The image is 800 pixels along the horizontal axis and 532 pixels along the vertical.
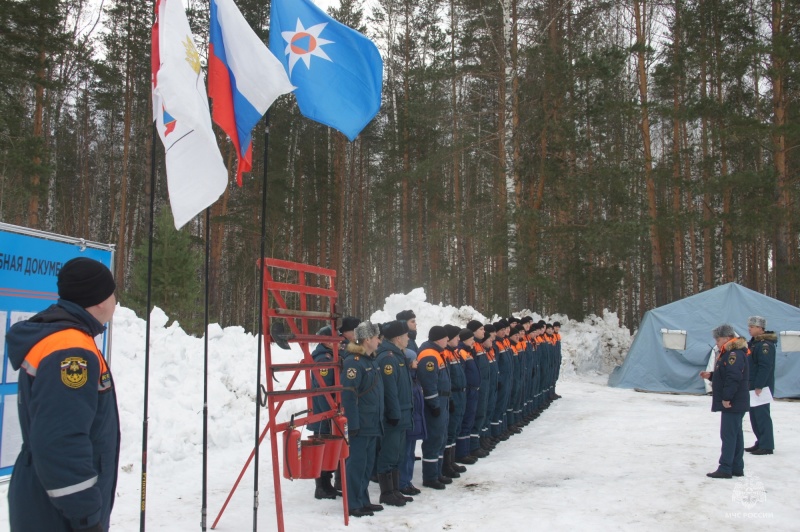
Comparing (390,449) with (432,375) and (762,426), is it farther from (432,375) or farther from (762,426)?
(762,426)

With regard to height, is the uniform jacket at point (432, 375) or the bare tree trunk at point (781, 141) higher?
the bare tree trunk at point (781, 141)

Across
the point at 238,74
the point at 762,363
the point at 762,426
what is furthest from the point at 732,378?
the point at 238,74

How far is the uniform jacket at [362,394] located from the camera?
645cm

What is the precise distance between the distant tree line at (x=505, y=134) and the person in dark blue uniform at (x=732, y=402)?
12065 millimetres

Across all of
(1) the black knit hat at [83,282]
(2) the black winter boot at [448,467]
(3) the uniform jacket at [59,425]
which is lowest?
(2) the black winter boot at [448,467]

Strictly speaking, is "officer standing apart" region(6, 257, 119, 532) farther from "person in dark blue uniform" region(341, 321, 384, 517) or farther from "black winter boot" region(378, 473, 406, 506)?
"black winter boot" region(378, 473, 406, 506)

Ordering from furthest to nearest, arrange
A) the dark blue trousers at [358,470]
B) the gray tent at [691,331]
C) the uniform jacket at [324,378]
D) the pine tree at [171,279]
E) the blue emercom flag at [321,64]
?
the pine tree at [171,279] < the gray tent at [691,331] < the uniform jacket at [324,378] < the dark blue trousers at [358,470] < the blue emercom flag at [321,64]

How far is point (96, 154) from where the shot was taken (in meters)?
36.0

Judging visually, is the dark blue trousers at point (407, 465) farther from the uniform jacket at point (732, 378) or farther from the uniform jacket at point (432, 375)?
the uniform jacket at point (732, 378)

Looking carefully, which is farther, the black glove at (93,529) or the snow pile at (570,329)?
the snow pile at (570,329)

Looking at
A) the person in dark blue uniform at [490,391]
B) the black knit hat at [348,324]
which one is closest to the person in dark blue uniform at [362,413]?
the black knit hat at [348,324]

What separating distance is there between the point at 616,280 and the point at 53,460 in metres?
22.8

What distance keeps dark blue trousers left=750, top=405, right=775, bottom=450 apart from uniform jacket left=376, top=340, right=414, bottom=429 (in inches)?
230

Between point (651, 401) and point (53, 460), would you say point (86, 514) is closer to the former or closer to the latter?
point (53, 460)
